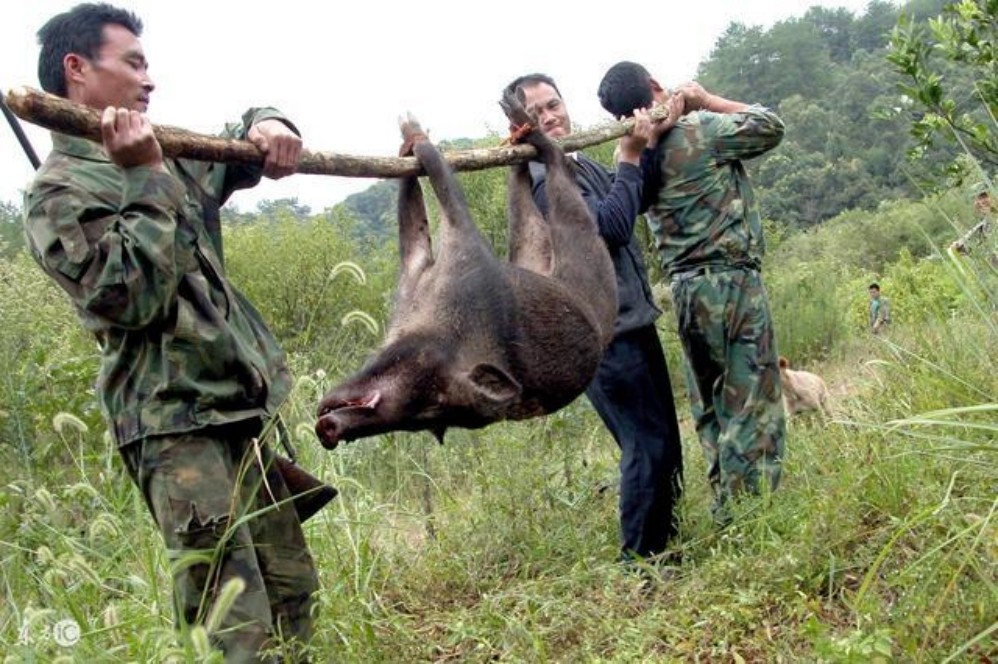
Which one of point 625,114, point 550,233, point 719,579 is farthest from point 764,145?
point 719,579

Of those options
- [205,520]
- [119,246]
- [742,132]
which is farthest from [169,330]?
[742,132]

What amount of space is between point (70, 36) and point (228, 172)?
2.52 ft

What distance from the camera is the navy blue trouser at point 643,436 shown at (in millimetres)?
5332

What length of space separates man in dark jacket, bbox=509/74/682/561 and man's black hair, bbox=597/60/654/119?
0.26m

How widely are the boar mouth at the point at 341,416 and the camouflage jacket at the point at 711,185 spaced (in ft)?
7.63

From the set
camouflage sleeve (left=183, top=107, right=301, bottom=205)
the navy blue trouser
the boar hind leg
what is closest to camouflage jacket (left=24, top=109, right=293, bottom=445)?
camouflage sleeve (left=183, top=107, right=301, bottom=205)

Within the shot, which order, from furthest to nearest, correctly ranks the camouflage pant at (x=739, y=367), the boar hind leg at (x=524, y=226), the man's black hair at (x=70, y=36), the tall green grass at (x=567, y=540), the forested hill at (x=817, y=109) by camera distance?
the forested hill at (x=817, y=109) < the camouflage pant at (x=739, y=367) < the boar hind leg at (x=524, y=226) < the man's black hair at (x=70, y=36) < the tall green grass at (x=567, y=540)

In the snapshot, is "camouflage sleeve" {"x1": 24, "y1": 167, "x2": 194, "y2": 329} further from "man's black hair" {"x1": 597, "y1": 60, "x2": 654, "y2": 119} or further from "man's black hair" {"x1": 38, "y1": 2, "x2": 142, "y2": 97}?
"man's black hair" {"x1": 597, "y1": 60, "x2": 654, "y2": 119}

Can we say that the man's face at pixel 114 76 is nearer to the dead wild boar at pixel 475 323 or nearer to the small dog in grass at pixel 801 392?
the dead wild boar at pixel 475 323

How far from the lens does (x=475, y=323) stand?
425 cm

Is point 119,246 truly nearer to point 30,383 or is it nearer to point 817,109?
point 30,383

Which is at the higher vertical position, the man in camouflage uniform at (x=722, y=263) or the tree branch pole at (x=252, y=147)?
the tree branch pole at (x=252, y=147)

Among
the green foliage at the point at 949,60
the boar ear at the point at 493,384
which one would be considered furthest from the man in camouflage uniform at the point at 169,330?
the green foliage at the point at 949,60

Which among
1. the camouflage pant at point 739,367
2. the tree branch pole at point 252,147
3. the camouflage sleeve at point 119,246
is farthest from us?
the camouflage pant at point 739,367
